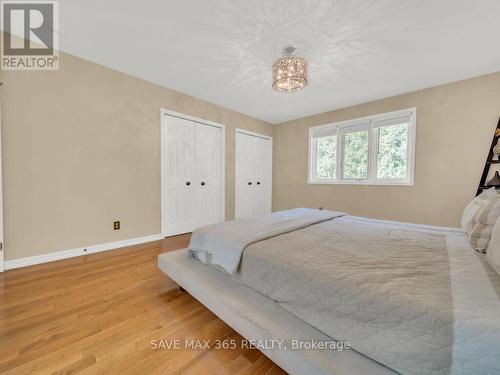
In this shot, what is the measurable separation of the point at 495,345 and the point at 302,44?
2.42 metres

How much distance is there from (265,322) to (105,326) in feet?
3.48

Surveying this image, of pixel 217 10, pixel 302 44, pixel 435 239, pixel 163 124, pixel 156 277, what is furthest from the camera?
pixel 163 124

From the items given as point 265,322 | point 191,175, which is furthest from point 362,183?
point 265,322

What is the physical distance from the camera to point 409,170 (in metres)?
3.14

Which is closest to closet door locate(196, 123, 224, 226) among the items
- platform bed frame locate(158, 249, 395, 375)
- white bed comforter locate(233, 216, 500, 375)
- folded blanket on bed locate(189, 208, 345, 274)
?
folded blanket on bed locate(189, 208, 345, 274)

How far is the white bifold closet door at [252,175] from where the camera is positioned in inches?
169

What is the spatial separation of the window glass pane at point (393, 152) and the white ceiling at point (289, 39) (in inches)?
24.3

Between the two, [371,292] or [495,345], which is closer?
[495,345]

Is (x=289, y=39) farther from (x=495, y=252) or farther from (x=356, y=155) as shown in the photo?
(x=356, y=155)

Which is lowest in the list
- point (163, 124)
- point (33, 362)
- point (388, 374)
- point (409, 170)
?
point (33, 362)

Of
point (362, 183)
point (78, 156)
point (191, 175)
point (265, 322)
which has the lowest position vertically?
point (265, 322)

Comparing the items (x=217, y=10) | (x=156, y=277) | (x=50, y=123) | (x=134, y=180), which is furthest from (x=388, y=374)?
(x=50, y=123)

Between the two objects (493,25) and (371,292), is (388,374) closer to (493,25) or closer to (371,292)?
(371,292)

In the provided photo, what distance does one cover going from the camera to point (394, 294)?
783 millimetres
